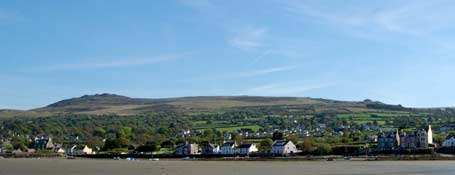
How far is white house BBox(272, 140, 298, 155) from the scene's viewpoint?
88088 millimetres

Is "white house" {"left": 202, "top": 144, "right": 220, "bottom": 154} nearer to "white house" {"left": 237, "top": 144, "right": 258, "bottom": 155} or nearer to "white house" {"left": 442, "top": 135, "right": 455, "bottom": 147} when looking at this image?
"white house" {"left": 237, "top": 144, "right": 258, "bottom": 155}

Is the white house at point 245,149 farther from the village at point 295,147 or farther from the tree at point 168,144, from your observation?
the tree at point 168,144

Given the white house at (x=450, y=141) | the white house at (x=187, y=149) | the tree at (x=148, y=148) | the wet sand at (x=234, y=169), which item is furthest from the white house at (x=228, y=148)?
the wet sand at (x=234, y=169)

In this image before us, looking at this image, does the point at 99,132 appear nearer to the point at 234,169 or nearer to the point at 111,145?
the point at 111,145

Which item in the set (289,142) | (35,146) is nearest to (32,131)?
(35,146)

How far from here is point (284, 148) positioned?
292 ft

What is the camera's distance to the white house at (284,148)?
289 ft

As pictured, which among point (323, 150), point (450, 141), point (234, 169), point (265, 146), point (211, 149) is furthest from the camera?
point (211, 149)

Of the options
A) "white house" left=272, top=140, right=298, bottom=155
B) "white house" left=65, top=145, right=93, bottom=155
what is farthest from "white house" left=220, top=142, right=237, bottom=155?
"white house" left=65, top=145, right=93, bottom=155

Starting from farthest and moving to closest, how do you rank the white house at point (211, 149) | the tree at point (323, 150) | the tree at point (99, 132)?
the tree at point (99, 132) → the white house at point (211, 149) → the tree at point (323, 150)

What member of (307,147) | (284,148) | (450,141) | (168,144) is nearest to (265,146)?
(284,148)

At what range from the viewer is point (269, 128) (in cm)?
15012

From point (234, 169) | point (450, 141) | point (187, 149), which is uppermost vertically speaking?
point (450, 141)

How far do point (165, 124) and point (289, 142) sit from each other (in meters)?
89.9
